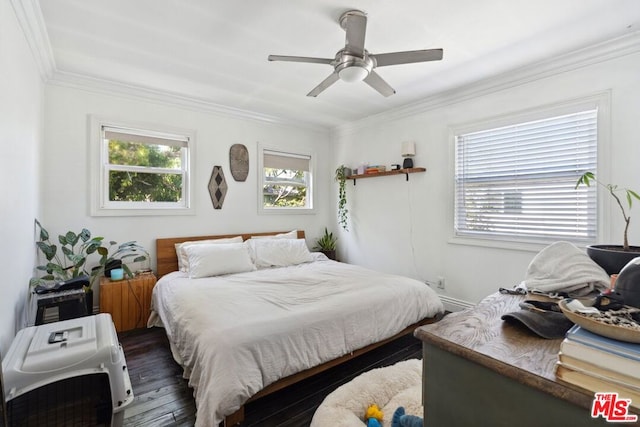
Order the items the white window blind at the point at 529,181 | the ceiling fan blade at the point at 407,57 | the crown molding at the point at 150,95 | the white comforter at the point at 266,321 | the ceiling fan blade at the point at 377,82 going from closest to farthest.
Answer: the white comforter at the point at 266,321
the ceiling fan blade at the point at 407,57
the ceiling fan blade at the point at 377,82
the white window blind at the point at 529,181
the crown molding at the point at 150,95

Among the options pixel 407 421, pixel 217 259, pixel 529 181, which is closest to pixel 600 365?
pixel 407 421

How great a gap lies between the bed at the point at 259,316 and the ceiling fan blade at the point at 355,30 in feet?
5.87

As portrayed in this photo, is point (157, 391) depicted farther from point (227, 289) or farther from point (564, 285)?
point (564, 285)

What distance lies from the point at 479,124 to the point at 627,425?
3.22 m

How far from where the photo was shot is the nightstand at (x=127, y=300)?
113 inches

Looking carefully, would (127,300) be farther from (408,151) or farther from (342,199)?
(408,151)

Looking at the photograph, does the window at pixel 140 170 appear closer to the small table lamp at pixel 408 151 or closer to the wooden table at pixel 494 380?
the small table lamp at pixel 408 151

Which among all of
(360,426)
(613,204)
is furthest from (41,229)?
(613,204)

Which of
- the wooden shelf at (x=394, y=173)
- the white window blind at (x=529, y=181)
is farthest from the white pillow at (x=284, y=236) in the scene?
the white window blind at (x=529, y=181)

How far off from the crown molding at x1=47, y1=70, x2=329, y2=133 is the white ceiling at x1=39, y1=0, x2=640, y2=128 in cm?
7

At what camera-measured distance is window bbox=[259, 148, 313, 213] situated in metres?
4.44

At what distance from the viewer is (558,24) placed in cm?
216

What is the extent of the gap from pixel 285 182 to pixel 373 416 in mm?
3548

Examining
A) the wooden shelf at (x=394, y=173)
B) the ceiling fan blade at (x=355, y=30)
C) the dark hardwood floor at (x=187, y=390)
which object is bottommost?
the dark hardwood floor at (x=187, y=390)
